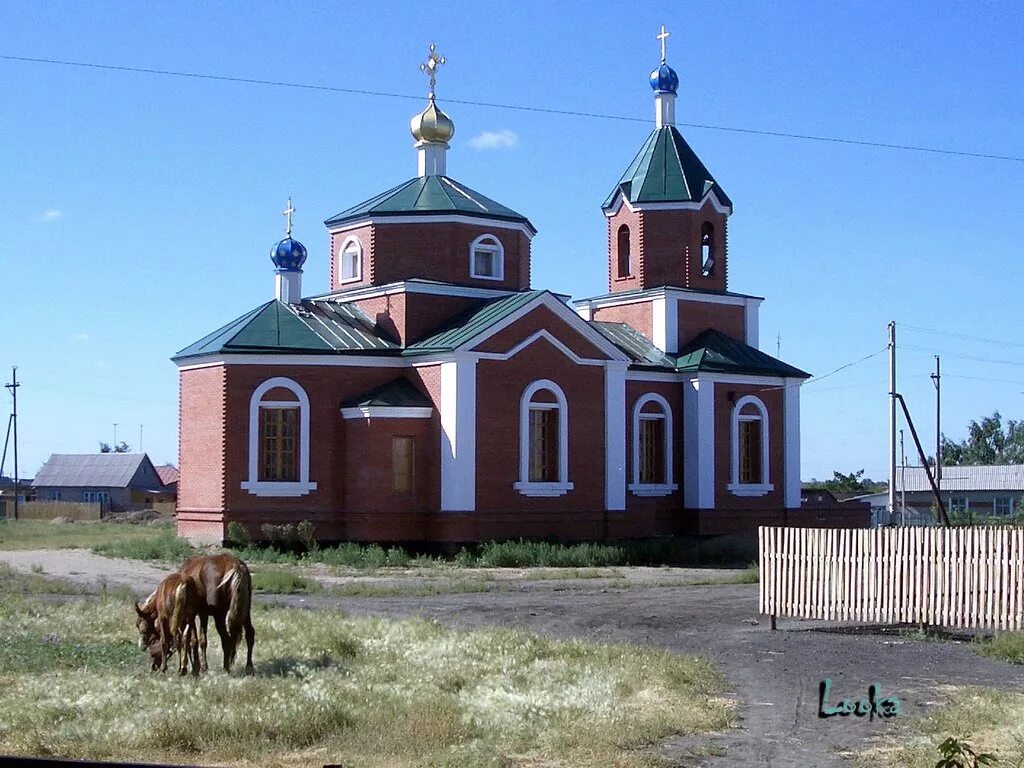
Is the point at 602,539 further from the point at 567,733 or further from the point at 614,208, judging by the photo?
the point at 567,733

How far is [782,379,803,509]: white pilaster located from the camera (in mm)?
37969

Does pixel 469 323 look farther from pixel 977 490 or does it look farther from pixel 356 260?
pixel 977 490

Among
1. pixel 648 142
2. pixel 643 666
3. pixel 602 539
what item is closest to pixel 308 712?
pixel 643 666

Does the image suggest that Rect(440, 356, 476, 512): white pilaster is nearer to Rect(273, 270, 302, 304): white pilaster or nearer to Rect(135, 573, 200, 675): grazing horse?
Rect(273, 270, 302, 304): white pilaster

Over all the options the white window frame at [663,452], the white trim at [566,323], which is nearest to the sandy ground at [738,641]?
the white trim at [566,323]

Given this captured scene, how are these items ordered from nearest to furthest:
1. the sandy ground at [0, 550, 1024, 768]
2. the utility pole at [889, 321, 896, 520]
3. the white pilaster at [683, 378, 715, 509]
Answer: the sandy ground at [0, 550, 1024, 768] < the utility pole at [889, 321, 896, 520] < the white pilaster at [683, 378, 715, 509]

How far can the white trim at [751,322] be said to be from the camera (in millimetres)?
38875

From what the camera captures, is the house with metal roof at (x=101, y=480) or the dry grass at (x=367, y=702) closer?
the dry grass at (x=367, y=702)

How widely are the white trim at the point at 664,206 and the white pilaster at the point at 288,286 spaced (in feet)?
29.9

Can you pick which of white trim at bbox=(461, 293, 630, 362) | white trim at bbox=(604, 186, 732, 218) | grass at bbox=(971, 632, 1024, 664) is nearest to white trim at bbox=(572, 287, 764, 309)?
white trim at bbox=(604, 186, 732, 218)

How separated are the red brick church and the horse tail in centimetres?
1851

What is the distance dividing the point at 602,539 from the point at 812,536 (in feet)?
52.1

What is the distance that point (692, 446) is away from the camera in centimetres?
3644

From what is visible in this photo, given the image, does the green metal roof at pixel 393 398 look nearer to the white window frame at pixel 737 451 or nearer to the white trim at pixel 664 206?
the white trim at pixel 664 206
